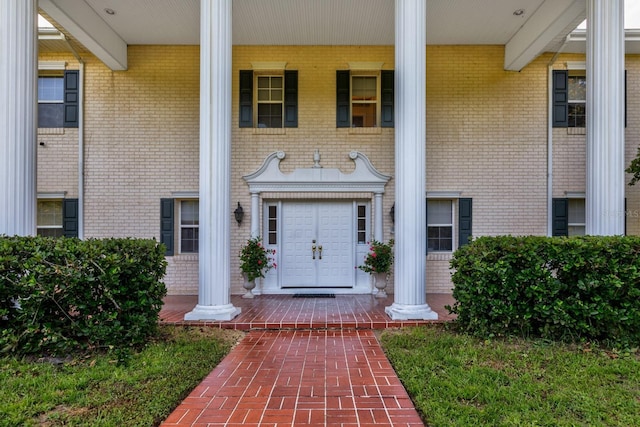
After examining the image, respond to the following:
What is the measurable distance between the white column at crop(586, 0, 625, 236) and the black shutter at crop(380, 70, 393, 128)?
390 cm

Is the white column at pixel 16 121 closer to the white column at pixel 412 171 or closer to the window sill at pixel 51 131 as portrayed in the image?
the window sill at pixel 51 131

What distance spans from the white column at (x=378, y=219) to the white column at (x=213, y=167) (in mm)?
3823

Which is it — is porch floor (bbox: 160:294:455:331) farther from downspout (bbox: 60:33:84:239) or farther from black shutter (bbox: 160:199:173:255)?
downspout (bbox: 60:33:84:239)

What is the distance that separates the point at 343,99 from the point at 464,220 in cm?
403

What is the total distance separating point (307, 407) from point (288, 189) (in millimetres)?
5860

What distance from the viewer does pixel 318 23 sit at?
26.7ft

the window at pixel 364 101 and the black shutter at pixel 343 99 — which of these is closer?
the black shutter at pixel 343 99

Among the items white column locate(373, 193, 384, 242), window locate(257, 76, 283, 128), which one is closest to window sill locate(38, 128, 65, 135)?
window locate(257, 76, 283, 128)

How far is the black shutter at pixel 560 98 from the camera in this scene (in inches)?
354

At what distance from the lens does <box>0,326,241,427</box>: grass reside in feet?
10.7

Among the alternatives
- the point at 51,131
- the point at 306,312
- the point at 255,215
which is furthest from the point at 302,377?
the point at 51,131

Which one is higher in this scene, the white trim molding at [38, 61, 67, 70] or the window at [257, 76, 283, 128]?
the white trim molding at [38, 61, 67, 70]

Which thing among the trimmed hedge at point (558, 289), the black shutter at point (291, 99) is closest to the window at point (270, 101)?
the black shutter at point (291, 99)

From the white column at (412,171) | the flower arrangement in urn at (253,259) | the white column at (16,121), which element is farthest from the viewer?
the flower arrangement in urn at (253,259)
